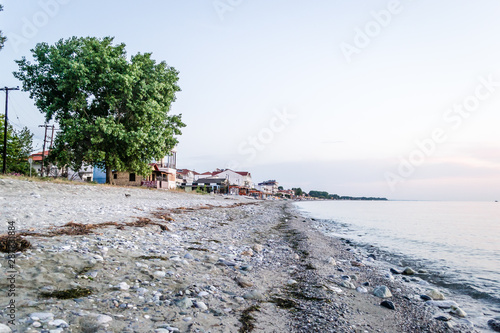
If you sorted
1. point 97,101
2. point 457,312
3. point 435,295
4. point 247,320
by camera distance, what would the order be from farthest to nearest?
1. point 97,101
2. point 435,295
3. point 457,312
4. point 247,320

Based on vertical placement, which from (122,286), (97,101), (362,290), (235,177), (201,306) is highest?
(97,101)

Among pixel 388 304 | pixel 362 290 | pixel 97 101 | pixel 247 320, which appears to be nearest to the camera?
pixel 247 320

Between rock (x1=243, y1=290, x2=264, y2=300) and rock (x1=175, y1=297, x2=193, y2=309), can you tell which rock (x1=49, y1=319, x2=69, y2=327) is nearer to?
rock (x1=175, y1=297, x2=193, y2=309)

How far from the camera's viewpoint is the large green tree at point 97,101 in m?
27.0

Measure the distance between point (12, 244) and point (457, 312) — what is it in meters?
8.32

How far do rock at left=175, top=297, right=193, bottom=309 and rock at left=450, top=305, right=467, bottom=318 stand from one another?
5076 millimetres

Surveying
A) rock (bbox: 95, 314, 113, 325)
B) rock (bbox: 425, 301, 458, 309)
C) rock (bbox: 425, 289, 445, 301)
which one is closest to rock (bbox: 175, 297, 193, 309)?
rock (bbox: 95, 314, 113, 325)

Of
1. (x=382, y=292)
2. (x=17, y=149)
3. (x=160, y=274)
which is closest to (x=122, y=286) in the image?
(x=160, y=274)

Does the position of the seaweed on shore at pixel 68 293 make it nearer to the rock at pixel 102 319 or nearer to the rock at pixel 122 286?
the rock at pixel 122 286

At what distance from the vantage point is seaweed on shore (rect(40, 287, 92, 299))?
3664mm

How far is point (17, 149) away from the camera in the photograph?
5178cm

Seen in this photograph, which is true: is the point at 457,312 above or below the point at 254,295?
below

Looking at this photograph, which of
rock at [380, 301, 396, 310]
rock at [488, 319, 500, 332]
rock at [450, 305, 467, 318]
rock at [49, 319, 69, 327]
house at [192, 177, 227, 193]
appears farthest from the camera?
house at [192, 177, 227, 193]

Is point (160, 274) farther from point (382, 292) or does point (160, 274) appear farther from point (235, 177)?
point (235, 177)
